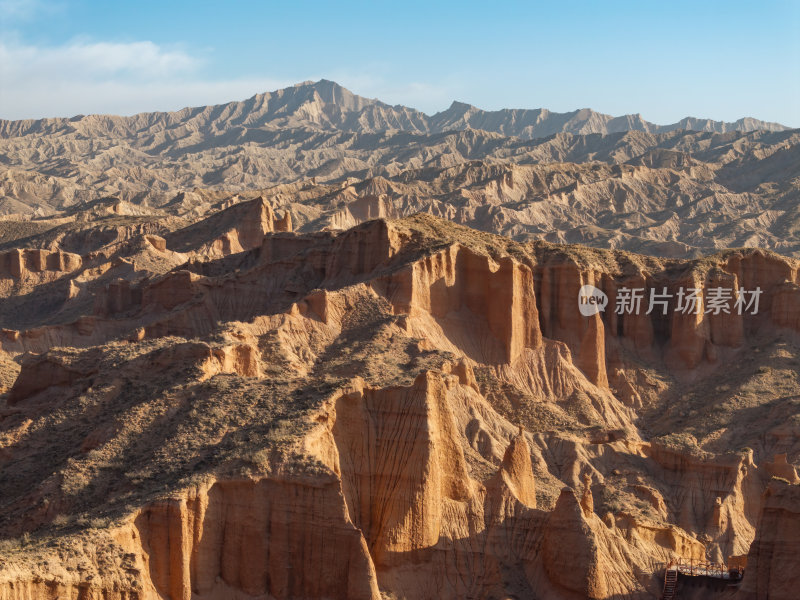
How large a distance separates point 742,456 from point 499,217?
122028mm

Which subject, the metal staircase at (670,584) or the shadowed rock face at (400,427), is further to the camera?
the metal staircase at (670,584)

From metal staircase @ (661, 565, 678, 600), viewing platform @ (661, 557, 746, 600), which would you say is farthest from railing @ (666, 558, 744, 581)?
metal staircase @ (661, 565, 678, 600)

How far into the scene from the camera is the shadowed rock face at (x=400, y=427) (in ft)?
125

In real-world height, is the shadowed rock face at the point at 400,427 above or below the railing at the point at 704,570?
above

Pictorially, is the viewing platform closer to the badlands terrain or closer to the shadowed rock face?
the badlands terrain

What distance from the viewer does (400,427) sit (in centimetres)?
4262

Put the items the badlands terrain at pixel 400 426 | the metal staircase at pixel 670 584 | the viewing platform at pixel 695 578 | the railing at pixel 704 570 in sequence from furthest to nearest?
the railing at pixel 704 570
the viewing platform at pixel 695 578
the metal staircase at pixel 670 584
the badlands terrain at pixel 400 426

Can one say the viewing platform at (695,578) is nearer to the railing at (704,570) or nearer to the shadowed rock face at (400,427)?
the railing at (704,570)

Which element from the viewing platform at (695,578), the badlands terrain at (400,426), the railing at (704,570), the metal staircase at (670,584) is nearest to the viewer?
the badlands terrain at (400,426)

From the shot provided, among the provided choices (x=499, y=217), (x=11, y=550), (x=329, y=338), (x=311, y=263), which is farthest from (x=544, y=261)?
(x=499, y=217)

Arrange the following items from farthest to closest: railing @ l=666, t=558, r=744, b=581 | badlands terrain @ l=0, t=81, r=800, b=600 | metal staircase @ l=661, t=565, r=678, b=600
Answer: railing @ l=666, t=558, r=744, b=581
metal staircase @ l=661, t=565, r=678, b=600
badlands terrain @ l=0, t=81, r=800, b=600

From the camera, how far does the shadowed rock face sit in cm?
3800

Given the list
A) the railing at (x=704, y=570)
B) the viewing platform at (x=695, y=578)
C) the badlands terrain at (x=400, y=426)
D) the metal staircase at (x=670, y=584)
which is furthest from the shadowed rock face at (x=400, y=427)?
the railing at (x=704, y=570)

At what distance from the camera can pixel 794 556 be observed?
1512 inches
